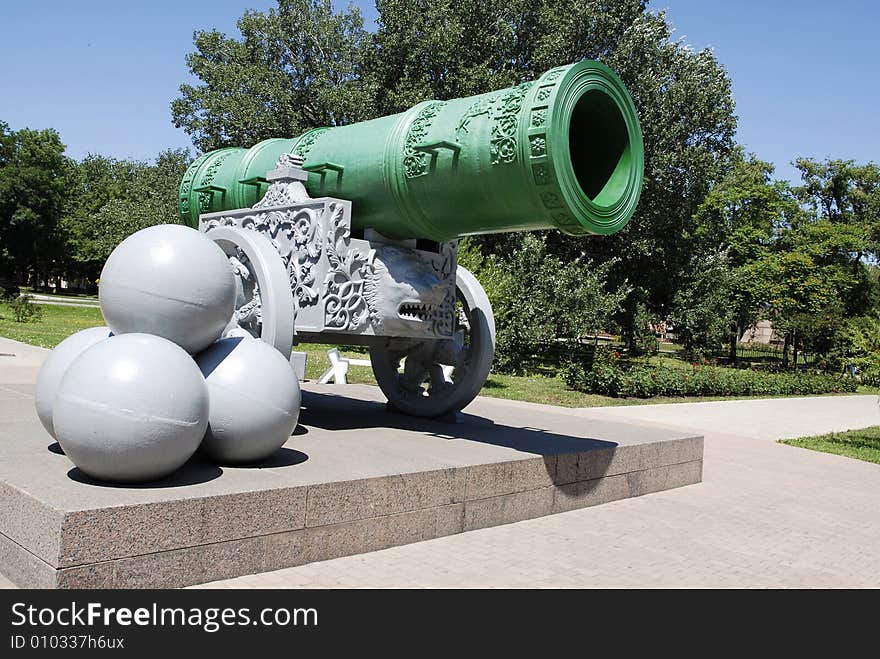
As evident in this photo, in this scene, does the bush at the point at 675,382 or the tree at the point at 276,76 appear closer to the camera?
the bush at the point at 675,382

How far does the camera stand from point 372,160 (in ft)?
21.3

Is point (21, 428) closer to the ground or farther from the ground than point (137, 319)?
closer to the ground

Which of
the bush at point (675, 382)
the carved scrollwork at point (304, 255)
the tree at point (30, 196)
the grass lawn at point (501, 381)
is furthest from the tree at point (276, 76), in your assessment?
the tree at point (30, 196)

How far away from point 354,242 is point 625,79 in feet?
63.1

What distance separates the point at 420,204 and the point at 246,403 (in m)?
2.26

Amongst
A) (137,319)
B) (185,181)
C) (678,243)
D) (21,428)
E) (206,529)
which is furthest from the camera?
(678,243)

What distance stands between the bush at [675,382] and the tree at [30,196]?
43.2 meters

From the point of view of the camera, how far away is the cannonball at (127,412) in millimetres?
4051

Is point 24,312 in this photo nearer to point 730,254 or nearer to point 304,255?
point 304,255

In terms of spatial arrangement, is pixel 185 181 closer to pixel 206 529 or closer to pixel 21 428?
pixel 21 428

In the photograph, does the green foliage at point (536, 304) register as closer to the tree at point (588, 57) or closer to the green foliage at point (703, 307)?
the tree at point (588, 57)

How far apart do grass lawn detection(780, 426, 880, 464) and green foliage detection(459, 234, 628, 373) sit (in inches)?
290

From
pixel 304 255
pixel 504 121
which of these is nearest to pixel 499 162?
pixel 504 121

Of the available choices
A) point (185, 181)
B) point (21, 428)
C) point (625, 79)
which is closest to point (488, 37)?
point (625, 79)
